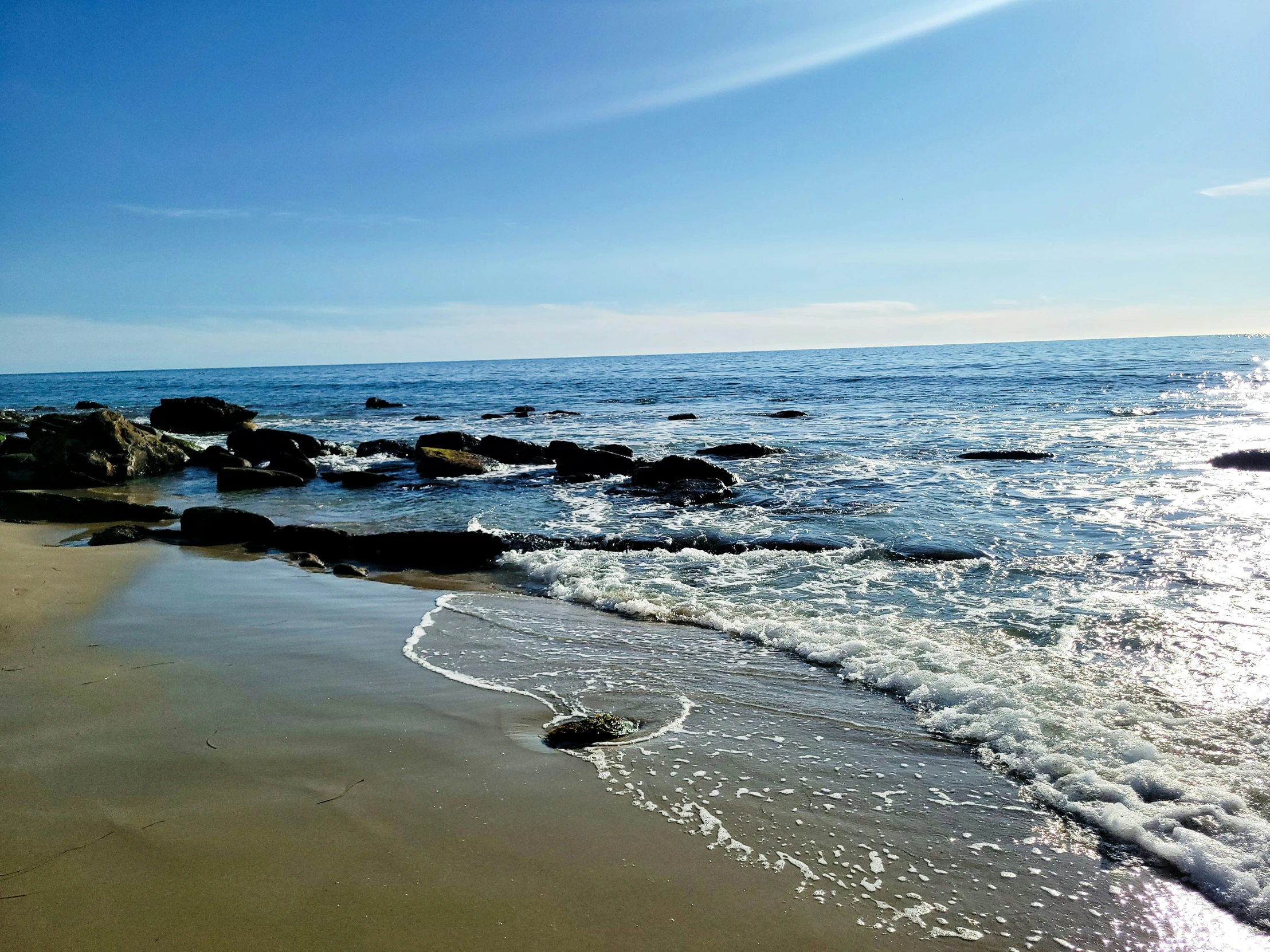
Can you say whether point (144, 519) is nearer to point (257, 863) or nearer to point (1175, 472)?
point (257, 863)

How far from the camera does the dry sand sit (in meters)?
2.44

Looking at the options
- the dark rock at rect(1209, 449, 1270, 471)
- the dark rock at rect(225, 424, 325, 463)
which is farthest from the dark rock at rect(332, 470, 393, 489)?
the dark rock at rect(1209, 449, 1270, 471)

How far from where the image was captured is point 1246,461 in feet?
41.8

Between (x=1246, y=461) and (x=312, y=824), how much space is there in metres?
15.1

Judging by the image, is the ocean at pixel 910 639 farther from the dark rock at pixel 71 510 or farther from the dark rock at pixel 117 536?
the dark rock at pixel 117 536

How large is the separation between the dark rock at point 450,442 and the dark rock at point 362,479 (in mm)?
2340

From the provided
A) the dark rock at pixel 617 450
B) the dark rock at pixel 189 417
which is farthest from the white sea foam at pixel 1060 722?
the dark rock at pixel 189 417

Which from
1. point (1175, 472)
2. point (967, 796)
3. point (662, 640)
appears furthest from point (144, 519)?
point (1175, 472)

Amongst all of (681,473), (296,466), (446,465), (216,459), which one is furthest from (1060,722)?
(216,459)

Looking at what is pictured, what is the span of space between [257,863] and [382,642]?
107 inches

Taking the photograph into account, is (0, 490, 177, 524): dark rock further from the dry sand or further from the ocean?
the dry sand

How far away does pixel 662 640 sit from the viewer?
18.5 ft

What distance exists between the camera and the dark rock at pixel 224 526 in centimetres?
927

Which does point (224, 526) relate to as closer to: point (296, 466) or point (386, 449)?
point (296, 466)
